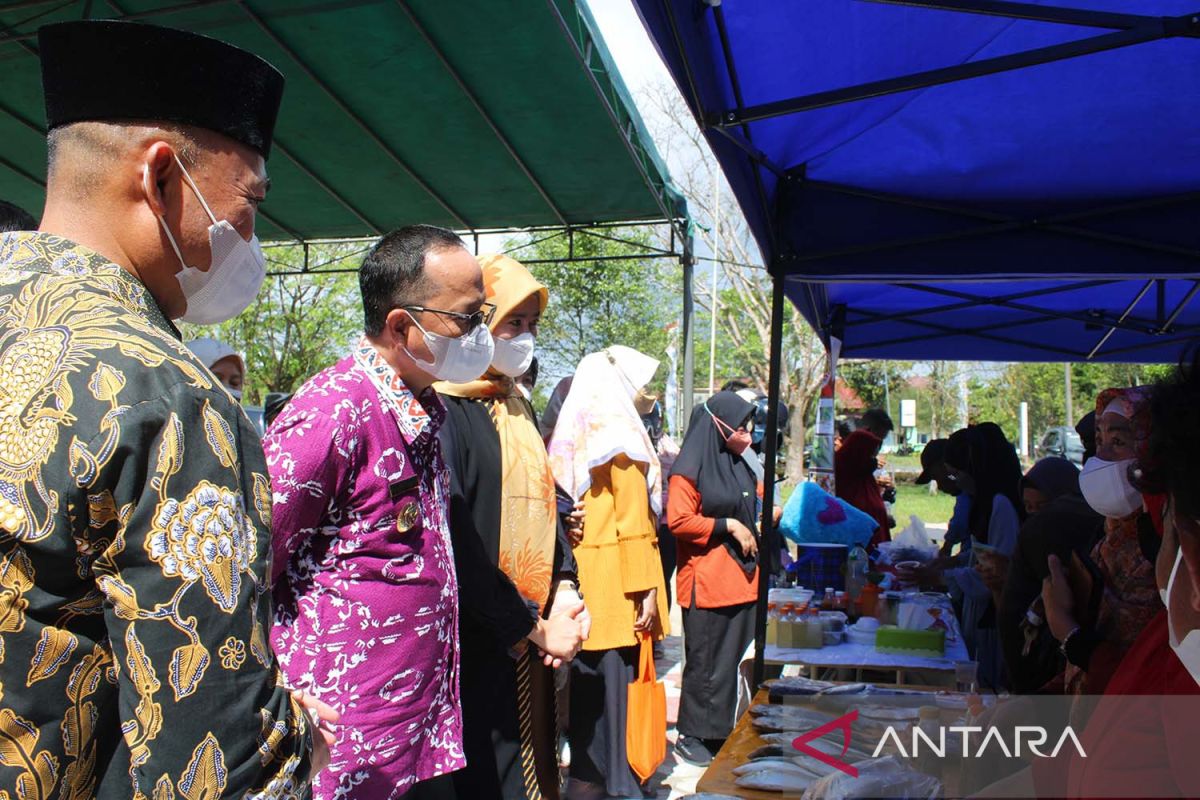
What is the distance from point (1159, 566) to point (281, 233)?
9.22 metres

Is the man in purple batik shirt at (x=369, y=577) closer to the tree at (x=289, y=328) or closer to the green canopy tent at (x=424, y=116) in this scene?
the green canopy tent at (x=424, y=116)

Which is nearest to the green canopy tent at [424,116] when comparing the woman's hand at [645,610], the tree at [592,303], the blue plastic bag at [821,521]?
the blue plastic bag at [821,521]

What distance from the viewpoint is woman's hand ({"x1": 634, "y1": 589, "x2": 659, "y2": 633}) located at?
13.0 ft

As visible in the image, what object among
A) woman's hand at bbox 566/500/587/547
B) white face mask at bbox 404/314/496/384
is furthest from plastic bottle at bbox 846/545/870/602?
white face mask at bbox 404/314/496/384

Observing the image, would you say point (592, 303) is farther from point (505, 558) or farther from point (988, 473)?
point (505, 558)

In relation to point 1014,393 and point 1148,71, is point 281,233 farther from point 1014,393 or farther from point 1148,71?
point 1014,393

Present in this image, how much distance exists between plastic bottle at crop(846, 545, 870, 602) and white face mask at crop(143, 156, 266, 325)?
12.3 feet

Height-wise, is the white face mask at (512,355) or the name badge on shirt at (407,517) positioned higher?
the white face mask at (512,355)

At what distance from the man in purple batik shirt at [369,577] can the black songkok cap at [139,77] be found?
804 millimetres

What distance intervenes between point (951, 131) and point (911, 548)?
3.10m

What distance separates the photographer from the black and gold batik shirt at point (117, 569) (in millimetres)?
867

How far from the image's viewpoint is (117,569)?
0.89 metres

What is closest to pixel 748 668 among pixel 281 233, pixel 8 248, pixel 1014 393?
pixel 8 248

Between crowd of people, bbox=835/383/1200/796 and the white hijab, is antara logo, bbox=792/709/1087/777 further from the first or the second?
the white hijab
